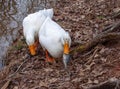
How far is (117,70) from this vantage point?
5035 millimetres

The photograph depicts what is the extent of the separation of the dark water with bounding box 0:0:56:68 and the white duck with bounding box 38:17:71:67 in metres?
1.27

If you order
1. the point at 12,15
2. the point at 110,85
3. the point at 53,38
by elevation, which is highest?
the point at 53,38

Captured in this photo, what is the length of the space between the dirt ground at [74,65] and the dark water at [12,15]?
25 cm

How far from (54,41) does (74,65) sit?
1.54 feet

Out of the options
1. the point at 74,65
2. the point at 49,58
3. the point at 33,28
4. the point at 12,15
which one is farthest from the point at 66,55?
the point at 12,15

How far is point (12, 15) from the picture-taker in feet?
30.9

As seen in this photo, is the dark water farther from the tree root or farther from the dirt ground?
the tree root

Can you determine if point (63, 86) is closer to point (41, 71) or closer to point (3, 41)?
point (41, 71)

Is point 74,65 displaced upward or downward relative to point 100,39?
downward

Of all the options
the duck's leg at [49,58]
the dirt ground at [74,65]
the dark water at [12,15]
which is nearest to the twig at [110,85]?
the dirt ground at [74,65]

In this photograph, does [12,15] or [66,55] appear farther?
[12,15]

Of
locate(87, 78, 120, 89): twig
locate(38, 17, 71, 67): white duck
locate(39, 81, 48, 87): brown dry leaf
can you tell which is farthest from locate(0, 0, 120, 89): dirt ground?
locate(87, 78, 120, 89): twig

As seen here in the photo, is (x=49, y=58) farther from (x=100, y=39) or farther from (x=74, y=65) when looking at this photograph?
(x=100, y=39)

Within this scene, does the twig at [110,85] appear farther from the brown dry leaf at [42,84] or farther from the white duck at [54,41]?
the white duck at [54,41]
